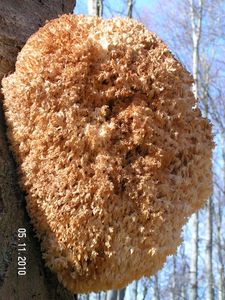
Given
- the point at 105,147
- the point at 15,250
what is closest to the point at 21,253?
the point at 15,250

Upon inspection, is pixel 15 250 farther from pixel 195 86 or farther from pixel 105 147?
pixel 195 86

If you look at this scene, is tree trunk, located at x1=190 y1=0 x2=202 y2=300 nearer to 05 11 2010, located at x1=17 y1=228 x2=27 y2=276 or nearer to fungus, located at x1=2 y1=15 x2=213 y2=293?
fungus, located at x1=2 y1=15 x2=213 y2=293

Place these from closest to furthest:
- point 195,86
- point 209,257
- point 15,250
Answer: point 15,250 → point 195,86 → point 209,257

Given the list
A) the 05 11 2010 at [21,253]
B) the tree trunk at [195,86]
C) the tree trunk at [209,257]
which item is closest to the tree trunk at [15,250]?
the 05 11 2010 at [21,253]

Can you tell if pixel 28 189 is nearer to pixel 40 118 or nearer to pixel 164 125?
pixel 40 118

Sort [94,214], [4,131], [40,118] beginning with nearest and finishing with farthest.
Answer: [94,214] < [40,118] < [4,131]

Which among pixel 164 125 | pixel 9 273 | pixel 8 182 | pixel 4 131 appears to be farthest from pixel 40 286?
pixel 164 125

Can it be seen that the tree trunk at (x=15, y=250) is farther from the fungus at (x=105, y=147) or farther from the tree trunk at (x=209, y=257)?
the tree trunk at (x=209, y=257)
